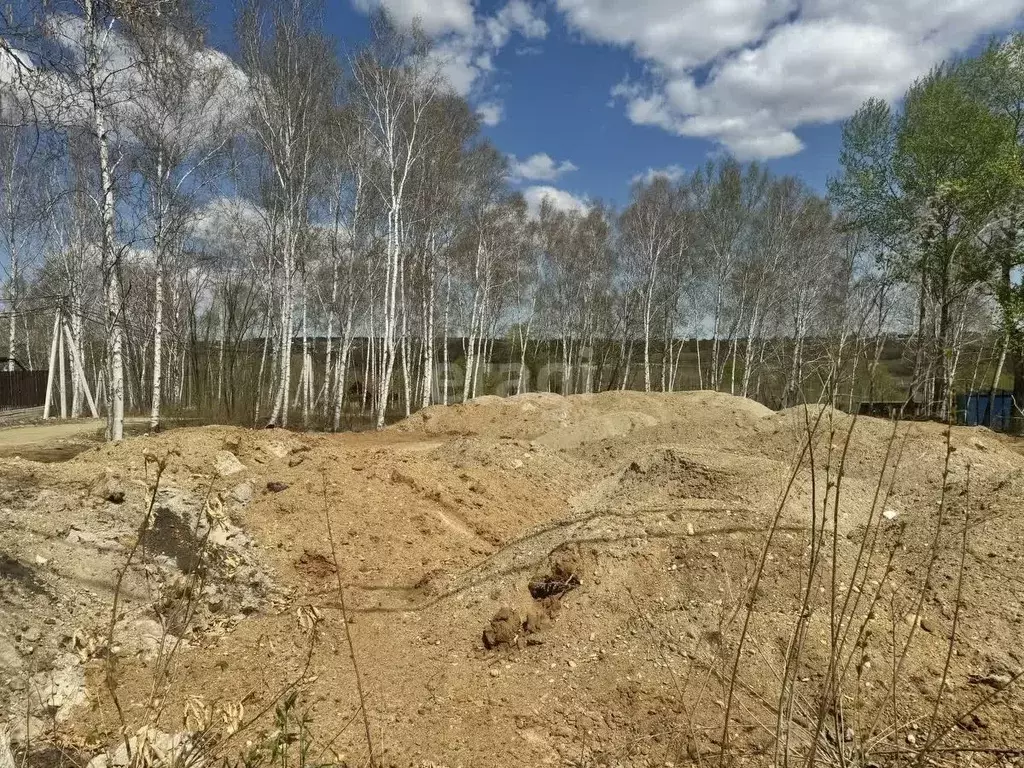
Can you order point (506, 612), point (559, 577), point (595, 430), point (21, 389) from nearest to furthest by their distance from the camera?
point (506, 612), point (559, 577), point (595, 430), point (21, 389)

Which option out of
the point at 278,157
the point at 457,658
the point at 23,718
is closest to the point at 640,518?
the point at 457,658

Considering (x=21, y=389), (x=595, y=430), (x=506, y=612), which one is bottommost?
(x=21, y=389)

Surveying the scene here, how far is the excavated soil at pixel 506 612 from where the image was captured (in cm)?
289

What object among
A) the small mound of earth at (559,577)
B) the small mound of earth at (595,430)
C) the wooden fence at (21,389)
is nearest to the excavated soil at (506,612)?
the small mound of earth at (559,577)

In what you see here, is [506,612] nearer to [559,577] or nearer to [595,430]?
[559,577]

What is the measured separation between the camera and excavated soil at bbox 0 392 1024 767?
2889 mm

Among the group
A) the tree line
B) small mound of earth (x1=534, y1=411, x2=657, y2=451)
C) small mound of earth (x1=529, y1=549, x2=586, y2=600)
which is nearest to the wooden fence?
the tree line

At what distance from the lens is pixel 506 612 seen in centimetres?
414

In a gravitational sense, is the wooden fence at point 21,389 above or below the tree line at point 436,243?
below

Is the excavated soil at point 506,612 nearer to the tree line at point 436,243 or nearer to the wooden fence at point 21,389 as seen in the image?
the tree line at point 436,243

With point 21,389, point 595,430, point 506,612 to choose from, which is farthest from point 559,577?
point 21,389

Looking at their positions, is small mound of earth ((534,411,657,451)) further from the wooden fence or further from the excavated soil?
the wooden fence

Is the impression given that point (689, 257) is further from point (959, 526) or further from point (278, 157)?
point (959, 526)

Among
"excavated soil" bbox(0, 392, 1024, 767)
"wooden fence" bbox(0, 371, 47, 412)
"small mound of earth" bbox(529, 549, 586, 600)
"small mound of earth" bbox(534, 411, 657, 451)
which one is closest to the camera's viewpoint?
"excavated soil" bbox(0, 392, 1024, 767)
